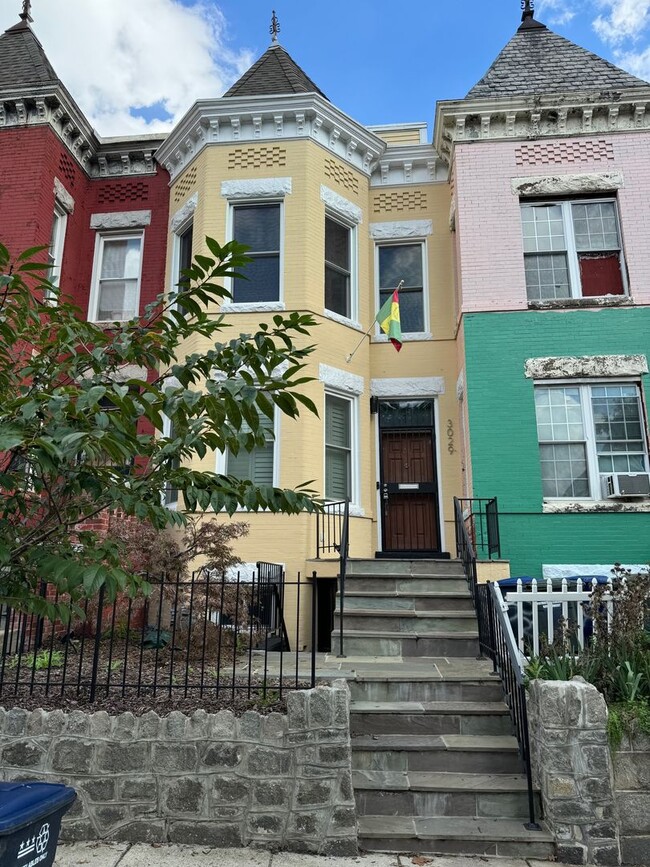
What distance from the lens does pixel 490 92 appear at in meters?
11.2

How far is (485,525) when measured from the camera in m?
9.54

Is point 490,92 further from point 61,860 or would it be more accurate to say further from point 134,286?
point 61,860

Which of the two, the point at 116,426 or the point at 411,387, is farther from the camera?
the point at 411,387

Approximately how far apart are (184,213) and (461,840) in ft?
34.4

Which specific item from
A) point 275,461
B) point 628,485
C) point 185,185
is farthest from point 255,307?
point 628,485

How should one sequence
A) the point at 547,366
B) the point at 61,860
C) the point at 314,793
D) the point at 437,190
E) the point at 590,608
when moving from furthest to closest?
the point at 437,190
the point at 547,366
the point at 590,608
the point at 314,793
the point at 61,860

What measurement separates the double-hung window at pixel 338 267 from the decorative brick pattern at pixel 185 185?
255 cm

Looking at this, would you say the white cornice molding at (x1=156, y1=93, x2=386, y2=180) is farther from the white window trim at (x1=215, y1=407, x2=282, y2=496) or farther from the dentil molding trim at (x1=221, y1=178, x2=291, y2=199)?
the white window trim at (x1=215, y1=407, x2=282, y2=496)

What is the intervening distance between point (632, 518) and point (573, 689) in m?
5.33

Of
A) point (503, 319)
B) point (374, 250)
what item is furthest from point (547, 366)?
point (374, 250)

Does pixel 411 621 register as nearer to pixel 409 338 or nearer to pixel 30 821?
pixel 30 821

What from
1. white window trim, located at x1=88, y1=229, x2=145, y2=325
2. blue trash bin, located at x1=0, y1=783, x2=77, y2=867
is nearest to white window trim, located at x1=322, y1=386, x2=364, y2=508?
white window trim, located at x1=88, y1=229, x2=145, y2=325

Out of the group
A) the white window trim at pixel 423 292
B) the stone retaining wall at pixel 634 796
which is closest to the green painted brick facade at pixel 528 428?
the white window trim at pixel 423 292

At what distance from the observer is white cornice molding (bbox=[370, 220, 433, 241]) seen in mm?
12172
